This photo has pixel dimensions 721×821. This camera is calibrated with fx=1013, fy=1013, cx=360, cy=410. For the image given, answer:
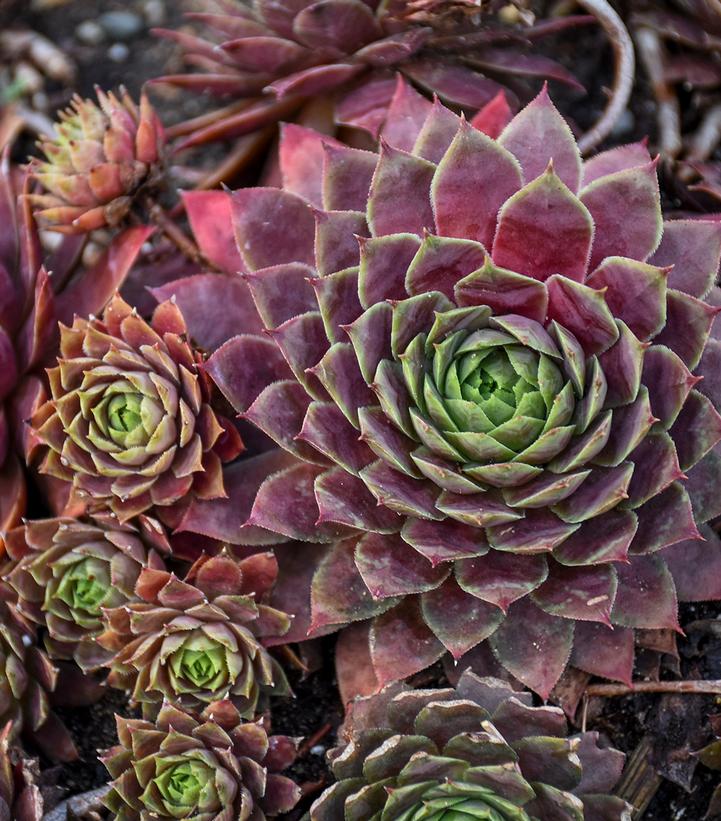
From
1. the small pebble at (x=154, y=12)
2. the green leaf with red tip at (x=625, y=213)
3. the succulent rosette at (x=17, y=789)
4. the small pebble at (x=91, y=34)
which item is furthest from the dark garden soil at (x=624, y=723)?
the small pebble at (x=91, y=34)

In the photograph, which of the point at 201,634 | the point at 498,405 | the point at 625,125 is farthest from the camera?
the point at 625,125

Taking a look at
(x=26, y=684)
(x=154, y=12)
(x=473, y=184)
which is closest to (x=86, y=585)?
(x=26, y=684)

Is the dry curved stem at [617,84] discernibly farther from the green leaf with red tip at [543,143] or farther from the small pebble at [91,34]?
the small pebble at [91,34]

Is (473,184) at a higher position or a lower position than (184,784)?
higher

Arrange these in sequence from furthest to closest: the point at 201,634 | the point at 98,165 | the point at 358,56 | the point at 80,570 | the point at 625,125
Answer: the point at 625,125 → the point at 358,56 → the point at 98,165 → the point at 80,570 → the point at 201,634

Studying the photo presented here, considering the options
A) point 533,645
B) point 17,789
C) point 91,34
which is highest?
point 91,34

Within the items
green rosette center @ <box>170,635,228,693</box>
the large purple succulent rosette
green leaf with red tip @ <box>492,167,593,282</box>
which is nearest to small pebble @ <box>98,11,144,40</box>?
the large purple succulent rosette

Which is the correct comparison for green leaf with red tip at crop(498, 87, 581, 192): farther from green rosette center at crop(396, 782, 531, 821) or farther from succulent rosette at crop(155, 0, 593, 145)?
green rosette center at crop(396, 782, 531, 821)

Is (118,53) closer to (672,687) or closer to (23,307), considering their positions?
(23,307)

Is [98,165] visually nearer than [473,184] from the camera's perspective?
No
